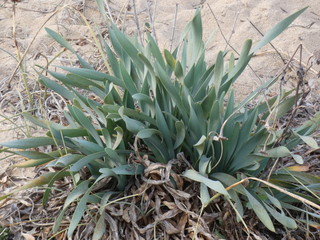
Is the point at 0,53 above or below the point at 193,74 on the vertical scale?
above

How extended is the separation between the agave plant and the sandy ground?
668 millimetres

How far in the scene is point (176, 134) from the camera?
5.64 feet

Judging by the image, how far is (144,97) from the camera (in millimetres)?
1609

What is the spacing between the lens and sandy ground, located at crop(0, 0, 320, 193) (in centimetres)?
247

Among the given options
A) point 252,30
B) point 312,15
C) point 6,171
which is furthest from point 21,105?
point 312,15

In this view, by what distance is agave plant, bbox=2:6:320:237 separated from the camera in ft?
5.16

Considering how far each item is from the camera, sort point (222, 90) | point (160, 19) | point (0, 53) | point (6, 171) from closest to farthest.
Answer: point (222, 90) → point (6, 171) → point (0, 53) → point (160, 19)

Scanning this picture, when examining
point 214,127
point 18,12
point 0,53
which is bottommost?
point 214,127

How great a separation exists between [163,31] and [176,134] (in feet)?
4.05

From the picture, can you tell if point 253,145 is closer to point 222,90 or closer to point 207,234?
point 222,90

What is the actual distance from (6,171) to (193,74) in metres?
0.91

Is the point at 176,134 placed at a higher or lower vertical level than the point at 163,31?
lower

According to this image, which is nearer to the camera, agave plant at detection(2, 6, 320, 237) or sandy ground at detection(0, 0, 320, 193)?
agave plant at detection(2, 6, 320, 237)

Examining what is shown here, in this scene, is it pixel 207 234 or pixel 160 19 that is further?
pixel 160 19
